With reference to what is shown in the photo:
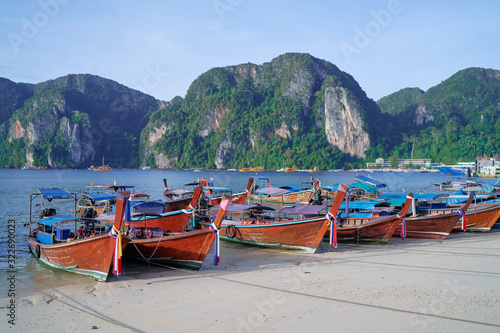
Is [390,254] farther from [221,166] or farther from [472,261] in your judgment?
[221,166]

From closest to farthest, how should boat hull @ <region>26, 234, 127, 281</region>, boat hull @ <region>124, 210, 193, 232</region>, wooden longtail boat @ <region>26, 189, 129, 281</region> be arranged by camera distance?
wooden longtail boat @ <region>26, 189, 129, 281</region> < boat hull @ <region>26, 234, 127, 281</region> < boat hull @ <region>124, 210, 193, 232</region>

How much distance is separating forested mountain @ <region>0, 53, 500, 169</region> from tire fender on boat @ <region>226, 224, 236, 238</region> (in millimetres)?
140302

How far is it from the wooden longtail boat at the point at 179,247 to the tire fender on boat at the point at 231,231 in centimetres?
517

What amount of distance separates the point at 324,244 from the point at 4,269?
12532mm

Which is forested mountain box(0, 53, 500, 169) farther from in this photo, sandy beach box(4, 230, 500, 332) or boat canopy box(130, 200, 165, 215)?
sandy beach box(4, 230, 500, 332)

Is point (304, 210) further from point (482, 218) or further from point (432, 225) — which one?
point (482, 218)

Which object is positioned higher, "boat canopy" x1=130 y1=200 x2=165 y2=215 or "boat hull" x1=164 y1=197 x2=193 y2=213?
"boat canopy" x1=130 y1=200 x2=165 y2=215

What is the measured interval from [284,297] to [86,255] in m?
6.16

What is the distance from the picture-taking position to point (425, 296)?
9734 mm

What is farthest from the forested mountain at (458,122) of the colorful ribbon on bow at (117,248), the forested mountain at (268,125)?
the colorful ribbon on bow at (117,248)

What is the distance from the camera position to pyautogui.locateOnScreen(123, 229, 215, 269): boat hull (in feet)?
40.8

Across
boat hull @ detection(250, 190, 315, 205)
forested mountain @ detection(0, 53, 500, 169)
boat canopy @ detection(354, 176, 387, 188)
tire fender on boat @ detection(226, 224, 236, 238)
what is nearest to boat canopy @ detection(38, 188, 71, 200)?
tire fender on boat @ detection(226, 224, 236, 238)

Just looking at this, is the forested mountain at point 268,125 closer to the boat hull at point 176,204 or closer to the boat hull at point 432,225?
the boat hull at point 176,204

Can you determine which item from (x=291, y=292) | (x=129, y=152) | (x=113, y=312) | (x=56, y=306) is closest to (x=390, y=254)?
(x=291, y=292)
